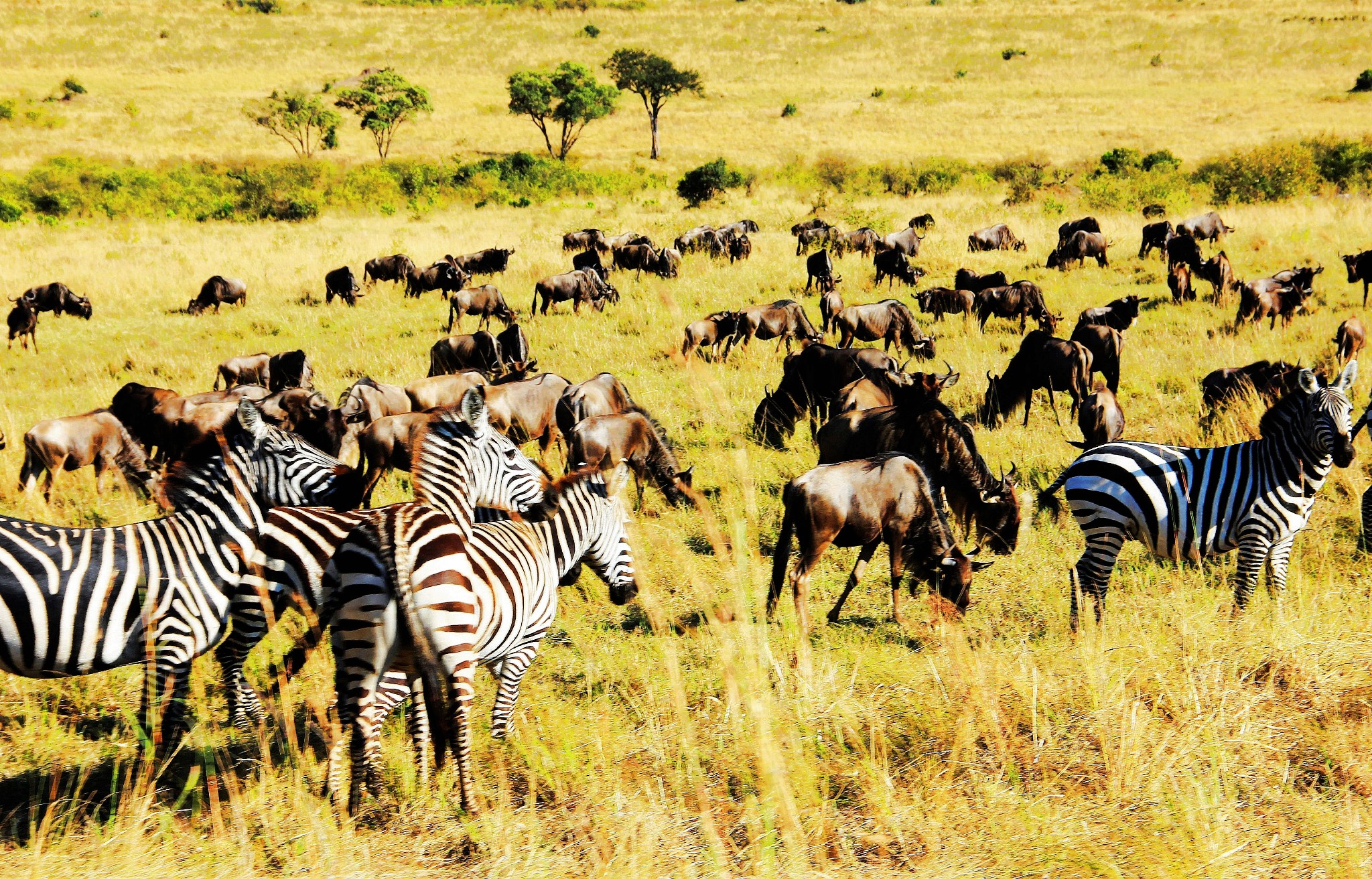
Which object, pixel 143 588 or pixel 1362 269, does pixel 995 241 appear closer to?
pixel 1362 269

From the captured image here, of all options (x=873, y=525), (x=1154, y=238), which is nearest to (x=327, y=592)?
(x=873, y=525)

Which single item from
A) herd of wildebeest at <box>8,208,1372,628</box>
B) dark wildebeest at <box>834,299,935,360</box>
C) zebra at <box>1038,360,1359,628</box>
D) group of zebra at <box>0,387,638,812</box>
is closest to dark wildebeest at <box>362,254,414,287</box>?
herd of wildebeest at <box>8,208,1372,628</box>

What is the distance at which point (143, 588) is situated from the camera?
14.2ft

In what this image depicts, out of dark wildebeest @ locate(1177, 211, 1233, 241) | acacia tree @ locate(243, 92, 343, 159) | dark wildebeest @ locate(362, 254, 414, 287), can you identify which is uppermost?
acacia tree @ locate(243, 92, 343, 159)

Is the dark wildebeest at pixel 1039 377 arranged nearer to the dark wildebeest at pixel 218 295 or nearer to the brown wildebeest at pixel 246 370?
the brown wildebeest at pixel 246 370

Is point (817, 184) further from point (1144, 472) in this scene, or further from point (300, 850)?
point (300, 850)

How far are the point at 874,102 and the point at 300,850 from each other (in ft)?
209

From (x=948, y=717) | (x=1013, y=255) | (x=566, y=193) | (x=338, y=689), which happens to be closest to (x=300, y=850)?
(x=338, y=689)

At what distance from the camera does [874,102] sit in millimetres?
60531

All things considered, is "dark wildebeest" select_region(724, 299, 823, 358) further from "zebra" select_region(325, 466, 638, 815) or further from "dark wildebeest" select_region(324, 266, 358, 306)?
"zebra" select_region(325, 466, 638, 815)

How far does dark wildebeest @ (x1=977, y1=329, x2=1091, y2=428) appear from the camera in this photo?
11.5 metres

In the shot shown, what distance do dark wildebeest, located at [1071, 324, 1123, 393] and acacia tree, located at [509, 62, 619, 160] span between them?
40.9 m

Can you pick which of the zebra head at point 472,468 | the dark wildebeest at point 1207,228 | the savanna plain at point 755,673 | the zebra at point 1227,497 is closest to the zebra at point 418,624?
the savanna plain at point 755,673

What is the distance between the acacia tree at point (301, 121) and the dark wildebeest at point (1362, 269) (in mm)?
43121
